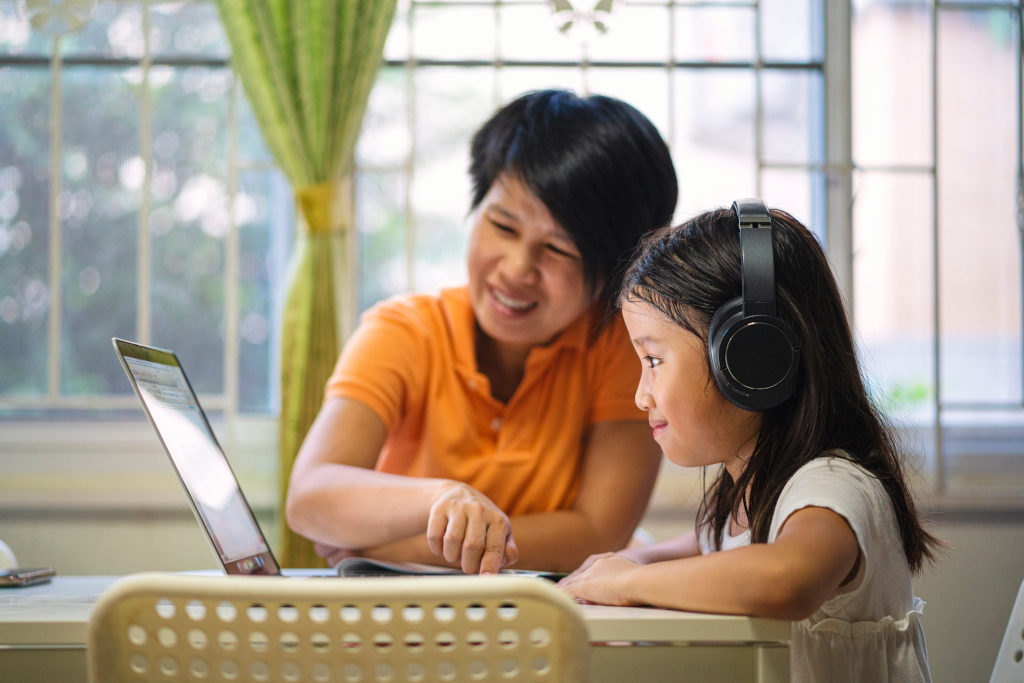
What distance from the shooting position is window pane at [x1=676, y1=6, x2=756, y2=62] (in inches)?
93.0

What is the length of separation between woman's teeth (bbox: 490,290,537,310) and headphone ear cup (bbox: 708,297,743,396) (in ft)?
1.66

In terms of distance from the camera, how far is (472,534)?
892mm

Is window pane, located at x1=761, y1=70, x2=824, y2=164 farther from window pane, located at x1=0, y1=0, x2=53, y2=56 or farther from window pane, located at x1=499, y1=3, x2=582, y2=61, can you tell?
window pane, located at x1=0, y1=0, x2=53, y2=56

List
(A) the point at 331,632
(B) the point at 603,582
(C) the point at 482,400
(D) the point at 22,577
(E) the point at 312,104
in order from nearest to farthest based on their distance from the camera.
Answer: (A) the point at 331,632
(B) the point at 603,582
(D) the point at 22,577
(C) the point at 482,400
(E) the point at 312,104

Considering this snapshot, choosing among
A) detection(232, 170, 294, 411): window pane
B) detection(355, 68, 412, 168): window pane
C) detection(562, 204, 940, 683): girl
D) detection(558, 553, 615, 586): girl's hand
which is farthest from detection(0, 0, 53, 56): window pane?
detection(558, 553, 615, 586): girl's hand

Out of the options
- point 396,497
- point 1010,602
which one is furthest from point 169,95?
point 1010,602

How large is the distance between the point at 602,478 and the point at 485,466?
21 cm

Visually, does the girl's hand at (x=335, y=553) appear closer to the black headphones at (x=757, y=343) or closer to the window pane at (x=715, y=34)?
the black headphones at (x=757, y=343)

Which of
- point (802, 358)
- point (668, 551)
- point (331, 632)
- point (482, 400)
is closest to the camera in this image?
point (331, 632)

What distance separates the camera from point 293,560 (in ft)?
6.61

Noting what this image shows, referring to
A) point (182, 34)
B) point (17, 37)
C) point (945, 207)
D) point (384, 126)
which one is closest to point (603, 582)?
point (384, 126)

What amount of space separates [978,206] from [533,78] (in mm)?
1373

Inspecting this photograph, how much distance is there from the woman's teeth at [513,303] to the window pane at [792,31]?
1.46 meters

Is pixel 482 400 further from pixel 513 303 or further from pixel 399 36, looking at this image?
pixel 399 36
